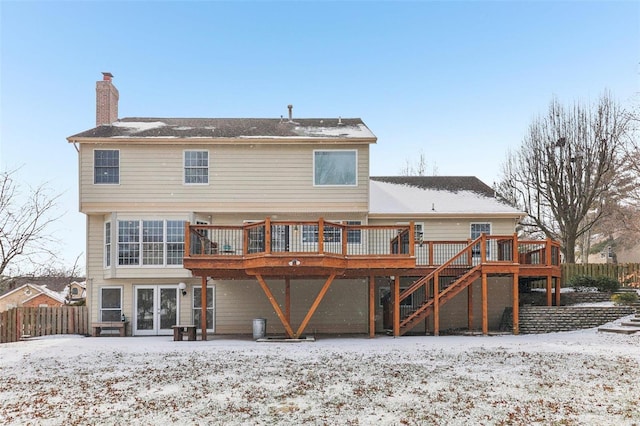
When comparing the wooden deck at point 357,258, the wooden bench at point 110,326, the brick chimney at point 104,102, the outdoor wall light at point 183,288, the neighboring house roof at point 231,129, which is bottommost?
the wooden bench at point 110,326

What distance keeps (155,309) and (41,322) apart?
3.82m

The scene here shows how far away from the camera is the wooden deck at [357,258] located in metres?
15.8

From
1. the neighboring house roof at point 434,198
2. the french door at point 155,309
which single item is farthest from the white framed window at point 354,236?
the french door at point 155,309

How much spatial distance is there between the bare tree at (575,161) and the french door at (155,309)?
21677mm

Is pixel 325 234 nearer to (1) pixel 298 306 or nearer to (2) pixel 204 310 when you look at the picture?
(1) pixel 298 306

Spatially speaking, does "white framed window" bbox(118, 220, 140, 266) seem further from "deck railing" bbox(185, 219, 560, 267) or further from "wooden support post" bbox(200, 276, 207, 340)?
"wooden support post" bbox(200, 276, 207, 340)

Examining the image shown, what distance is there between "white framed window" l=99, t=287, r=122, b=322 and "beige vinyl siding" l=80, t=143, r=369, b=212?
326 centimetres

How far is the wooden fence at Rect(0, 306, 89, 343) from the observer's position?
18891 millimetres

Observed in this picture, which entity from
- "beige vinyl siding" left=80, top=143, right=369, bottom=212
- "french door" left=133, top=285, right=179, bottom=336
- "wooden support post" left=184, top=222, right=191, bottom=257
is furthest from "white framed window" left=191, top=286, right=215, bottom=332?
"wooden support post" left=184, top=222, right=191, bottom=257

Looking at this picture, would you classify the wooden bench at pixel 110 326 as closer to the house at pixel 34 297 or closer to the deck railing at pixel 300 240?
the deck railing at pixel 300 240

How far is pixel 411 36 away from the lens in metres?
23.2

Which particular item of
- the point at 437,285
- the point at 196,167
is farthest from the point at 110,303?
the point at 437,285

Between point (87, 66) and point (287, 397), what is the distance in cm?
1888

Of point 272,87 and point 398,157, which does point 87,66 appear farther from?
point 398,157
